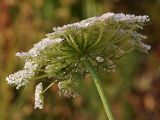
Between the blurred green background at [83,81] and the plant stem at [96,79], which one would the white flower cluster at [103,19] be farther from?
the blurred green background at [83,81]

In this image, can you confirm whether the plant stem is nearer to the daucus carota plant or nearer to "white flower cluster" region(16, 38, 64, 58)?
the daucus carota plant

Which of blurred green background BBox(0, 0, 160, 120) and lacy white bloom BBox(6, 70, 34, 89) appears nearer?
Result: lacy white bloom BBox(6, 70, 34, 89)

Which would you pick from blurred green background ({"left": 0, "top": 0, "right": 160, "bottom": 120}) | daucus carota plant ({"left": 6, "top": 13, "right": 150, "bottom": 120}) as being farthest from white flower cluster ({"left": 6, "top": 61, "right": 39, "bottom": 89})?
blurred green background ({"left": 0, "top": 0, "right": 160, "bottom": 120})

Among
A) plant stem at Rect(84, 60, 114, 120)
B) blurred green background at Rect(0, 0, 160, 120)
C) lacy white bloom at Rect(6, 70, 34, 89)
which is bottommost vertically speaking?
plant stem at Rect(84, 60, 114, 120)

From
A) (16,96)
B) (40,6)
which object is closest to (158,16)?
(40,6)

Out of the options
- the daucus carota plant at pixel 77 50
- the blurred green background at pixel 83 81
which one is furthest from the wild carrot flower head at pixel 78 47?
the blurred green background at pixel 83 81

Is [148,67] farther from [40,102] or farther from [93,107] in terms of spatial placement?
[40,102]

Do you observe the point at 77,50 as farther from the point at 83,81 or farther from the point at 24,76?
the point at 83,81

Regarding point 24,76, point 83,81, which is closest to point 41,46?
point 24,76
